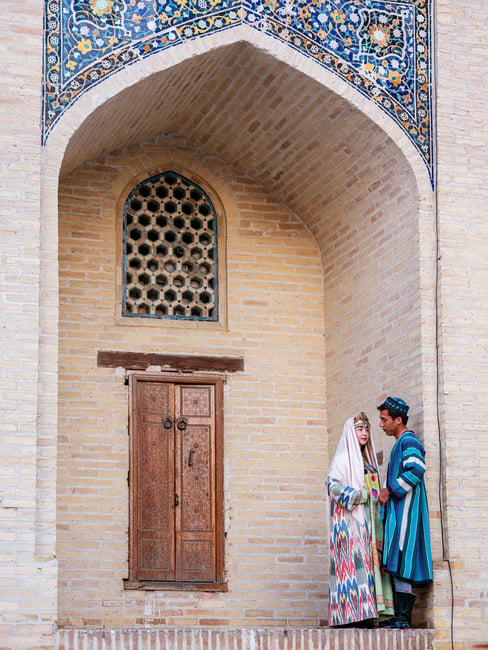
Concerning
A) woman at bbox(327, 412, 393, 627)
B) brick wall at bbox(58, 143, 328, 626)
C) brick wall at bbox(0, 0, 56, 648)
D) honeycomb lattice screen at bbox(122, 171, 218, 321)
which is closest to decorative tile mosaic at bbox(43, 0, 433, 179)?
brick wall at bbox(0, 0, 56, 648)

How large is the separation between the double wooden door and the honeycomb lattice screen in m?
0.54

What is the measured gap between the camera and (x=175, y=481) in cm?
1004

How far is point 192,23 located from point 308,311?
234cm

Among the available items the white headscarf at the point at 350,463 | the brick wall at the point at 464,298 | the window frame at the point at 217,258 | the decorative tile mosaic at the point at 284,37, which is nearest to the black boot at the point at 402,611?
the brick wall at the point at 464,298

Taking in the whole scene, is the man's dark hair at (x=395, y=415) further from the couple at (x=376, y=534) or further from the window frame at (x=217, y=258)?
the window frame at (x=217, y=258)

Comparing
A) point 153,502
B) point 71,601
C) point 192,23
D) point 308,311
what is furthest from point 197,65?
point 71,601

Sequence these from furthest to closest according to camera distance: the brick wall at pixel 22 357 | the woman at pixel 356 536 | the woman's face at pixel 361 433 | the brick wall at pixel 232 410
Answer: the brick wall at pixel 232 410, the woman's face at pixel 361 433, the woman at pixel 356 536, the brick wall at pixel 22 357

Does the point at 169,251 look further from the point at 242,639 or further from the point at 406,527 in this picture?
the point at 242,639

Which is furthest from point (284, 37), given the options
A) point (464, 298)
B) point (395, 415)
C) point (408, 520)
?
point (408, 520)

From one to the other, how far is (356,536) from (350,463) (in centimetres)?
45

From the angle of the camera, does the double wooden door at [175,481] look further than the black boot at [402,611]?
Yes

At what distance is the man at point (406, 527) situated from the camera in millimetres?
8922

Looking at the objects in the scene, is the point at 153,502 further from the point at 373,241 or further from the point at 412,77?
the point at 412,77

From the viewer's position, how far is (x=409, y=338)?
9586mm
